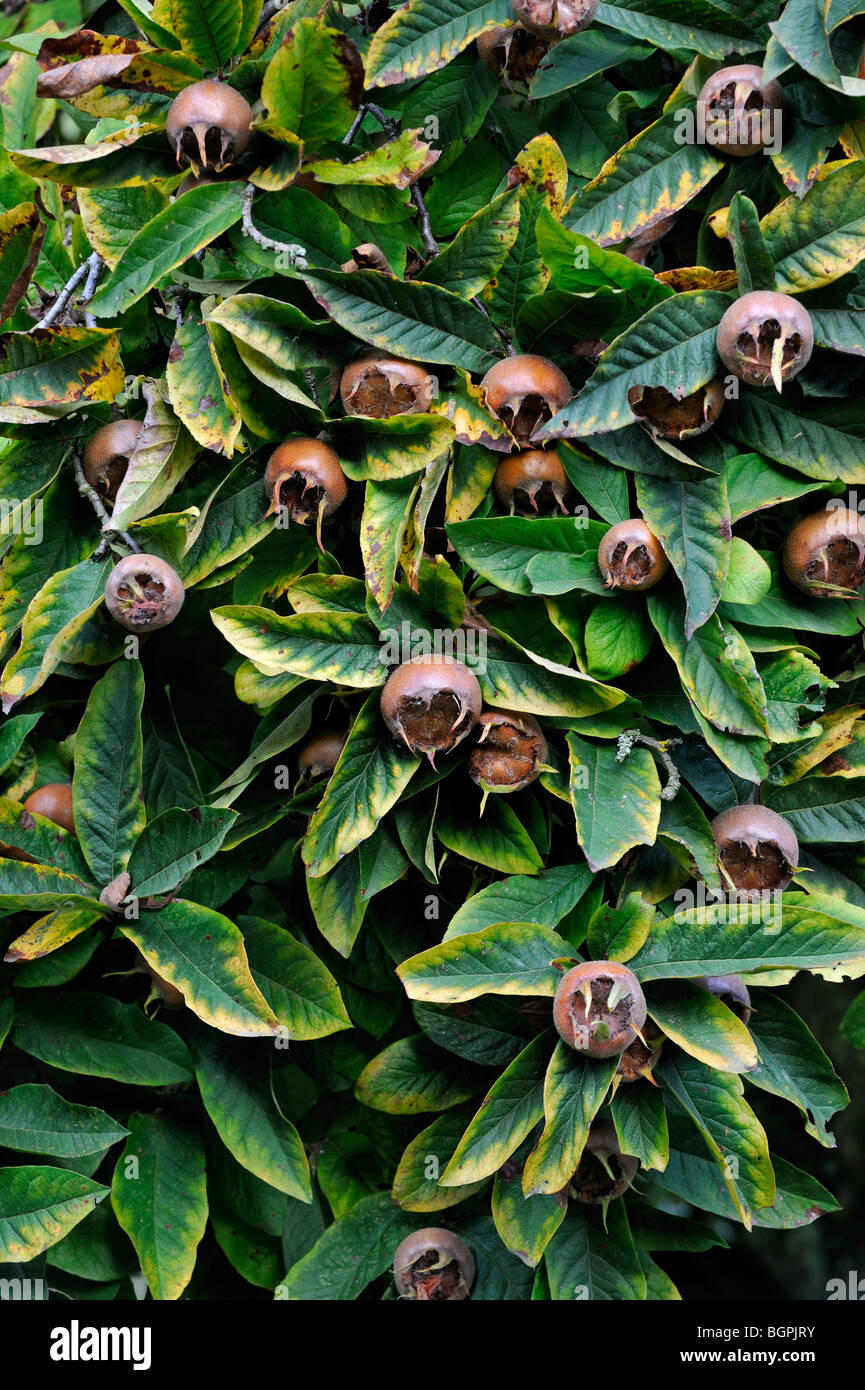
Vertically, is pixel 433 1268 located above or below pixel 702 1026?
below

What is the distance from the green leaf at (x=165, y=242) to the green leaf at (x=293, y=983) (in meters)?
0.81

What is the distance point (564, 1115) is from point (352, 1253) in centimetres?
45

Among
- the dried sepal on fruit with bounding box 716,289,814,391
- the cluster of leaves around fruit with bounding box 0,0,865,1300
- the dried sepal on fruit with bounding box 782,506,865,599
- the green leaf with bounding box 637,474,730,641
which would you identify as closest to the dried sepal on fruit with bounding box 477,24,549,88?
the cluster of leaves around fruit with bounding box 0,0,865,1300

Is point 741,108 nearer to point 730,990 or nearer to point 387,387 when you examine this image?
point 387,387

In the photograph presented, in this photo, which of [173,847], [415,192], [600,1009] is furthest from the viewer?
[415,192]

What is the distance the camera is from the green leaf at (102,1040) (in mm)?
1514

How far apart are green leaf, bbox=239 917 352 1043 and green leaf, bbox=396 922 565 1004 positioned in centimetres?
21

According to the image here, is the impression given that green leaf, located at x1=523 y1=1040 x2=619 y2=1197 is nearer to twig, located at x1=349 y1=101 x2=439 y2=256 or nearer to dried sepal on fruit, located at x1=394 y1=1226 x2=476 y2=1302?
dried sepal on fruit, located at x1=394 y1=1226 x2=476 y2=1302

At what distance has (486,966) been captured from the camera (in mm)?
1336

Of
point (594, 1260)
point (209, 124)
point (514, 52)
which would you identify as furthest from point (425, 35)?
point (594, 1260)

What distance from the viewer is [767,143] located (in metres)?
1.49

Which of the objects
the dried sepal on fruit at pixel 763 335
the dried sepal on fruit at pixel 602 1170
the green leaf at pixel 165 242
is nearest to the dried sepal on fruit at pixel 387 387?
the green leaf at pixel 165 242

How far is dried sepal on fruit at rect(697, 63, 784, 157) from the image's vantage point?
1.47 m

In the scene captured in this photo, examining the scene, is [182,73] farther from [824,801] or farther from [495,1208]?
[495,1208]
